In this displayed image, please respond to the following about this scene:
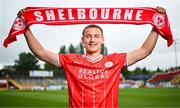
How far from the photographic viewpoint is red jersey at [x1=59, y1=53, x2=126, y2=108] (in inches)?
85.1

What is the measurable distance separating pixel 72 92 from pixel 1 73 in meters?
13.3

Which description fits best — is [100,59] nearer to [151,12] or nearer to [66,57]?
[66,57]

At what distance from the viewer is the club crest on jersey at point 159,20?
7.28 feet

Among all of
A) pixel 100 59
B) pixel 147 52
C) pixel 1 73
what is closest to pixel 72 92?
pixel 100 59

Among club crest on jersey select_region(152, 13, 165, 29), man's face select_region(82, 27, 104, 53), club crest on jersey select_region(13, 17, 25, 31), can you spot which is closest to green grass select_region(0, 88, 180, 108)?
club crest on jersey select_region(152, 13, 165, 29)

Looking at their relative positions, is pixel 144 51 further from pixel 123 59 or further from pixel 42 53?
pixel 42 53

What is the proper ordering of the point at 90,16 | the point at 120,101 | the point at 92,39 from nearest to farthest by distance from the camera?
1. the point at 92,39
2. the point at 90,16
3. the point at 120,101

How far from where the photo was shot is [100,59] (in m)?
2.20

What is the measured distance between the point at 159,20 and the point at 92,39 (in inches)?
17.9

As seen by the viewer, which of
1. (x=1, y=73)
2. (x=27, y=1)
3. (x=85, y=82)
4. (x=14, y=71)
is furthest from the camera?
(x=14, y=71)

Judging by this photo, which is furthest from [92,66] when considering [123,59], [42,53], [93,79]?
[42,53]

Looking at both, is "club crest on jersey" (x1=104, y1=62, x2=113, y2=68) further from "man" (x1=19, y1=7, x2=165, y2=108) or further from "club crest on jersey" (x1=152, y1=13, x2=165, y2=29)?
"club crest on jersey" (x1=152, y1=13, x2=165, y2=29)

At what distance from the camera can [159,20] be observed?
2.23 m

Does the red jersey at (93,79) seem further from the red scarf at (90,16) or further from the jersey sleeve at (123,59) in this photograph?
the red scarf at (90,16)
